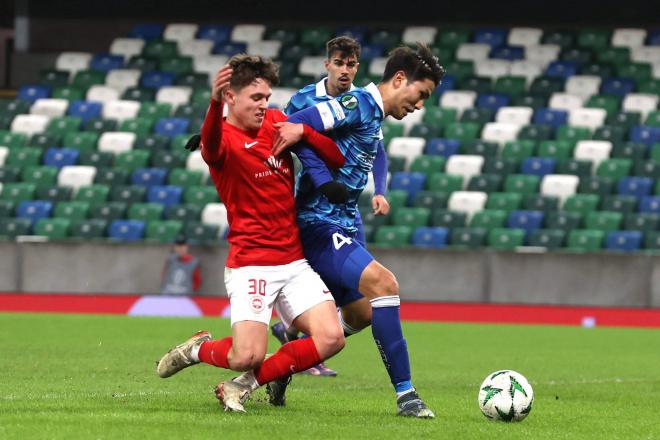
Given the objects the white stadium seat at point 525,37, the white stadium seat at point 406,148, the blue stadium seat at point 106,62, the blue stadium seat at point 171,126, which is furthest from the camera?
the blue stadium seat at point 106,62

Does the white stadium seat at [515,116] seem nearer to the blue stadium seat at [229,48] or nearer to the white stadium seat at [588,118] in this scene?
the white stadium seat at [588,118]

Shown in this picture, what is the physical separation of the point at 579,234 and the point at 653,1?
924 centimetres

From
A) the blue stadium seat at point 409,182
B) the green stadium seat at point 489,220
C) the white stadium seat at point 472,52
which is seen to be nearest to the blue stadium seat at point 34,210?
the blue stadium seat at point 409,182

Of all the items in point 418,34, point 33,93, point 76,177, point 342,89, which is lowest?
point 76,177

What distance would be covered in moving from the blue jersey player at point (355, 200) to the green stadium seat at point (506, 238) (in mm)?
12027

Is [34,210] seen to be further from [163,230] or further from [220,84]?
[220,84]

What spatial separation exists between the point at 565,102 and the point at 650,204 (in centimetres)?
367

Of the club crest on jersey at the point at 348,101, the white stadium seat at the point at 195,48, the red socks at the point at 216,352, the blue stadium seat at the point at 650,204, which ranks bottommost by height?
the blue stadium seat at the point at 650,204

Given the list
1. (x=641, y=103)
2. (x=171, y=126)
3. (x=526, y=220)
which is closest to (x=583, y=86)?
(x=641, y=103)

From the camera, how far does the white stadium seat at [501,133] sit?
22.0 meters

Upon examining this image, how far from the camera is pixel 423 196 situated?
20.5 m

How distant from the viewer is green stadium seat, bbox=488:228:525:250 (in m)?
19.3

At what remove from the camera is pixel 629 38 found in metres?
24.7

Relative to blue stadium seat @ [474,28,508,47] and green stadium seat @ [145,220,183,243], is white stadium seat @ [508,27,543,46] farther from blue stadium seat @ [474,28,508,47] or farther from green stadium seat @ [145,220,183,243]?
green stadium seat @ [145,220,183,243]
